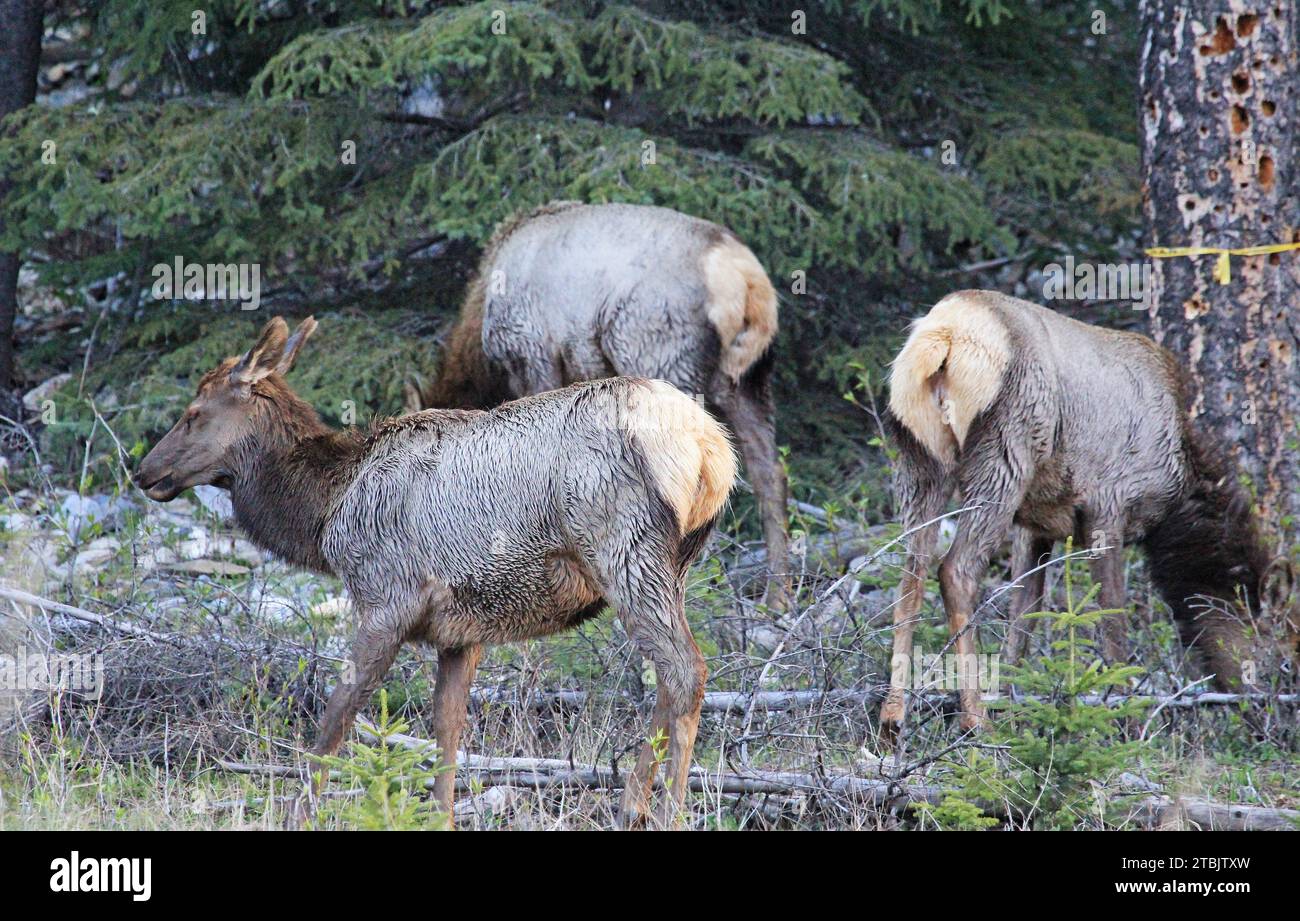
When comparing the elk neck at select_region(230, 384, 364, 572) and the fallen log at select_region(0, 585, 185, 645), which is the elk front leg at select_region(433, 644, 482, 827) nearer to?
the elk neck at select_region(230, 384, 364, 572)

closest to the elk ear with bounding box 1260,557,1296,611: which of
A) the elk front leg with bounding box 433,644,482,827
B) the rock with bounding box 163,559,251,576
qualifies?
the elk front leg with bounding box 433,644,482,827

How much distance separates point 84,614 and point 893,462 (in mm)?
3888

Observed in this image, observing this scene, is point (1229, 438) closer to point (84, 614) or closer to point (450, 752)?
point (450, 752)

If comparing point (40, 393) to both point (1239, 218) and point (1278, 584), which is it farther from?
point (1278, 584)

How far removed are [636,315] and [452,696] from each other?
3.57 metres

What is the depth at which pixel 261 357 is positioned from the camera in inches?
247

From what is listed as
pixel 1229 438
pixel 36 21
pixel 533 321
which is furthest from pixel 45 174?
pixel 1229 438

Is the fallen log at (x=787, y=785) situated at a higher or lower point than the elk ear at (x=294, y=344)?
lower

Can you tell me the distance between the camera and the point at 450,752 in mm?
5953

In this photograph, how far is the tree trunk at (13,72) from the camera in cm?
1152

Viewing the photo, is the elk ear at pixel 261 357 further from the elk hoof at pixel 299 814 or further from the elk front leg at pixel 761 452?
the elk front leg at pixel 761 452

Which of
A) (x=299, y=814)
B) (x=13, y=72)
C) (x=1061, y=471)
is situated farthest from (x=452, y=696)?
(x=13, y=72)

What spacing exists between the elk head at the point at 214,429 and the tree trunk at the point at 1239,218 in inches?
190

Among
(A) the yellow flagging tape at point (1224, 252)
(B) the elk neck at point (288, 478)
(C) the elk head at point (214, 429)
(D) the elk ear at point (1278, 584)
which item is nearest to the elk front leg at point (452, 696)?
(B) the elk neck at point (288, 478)
